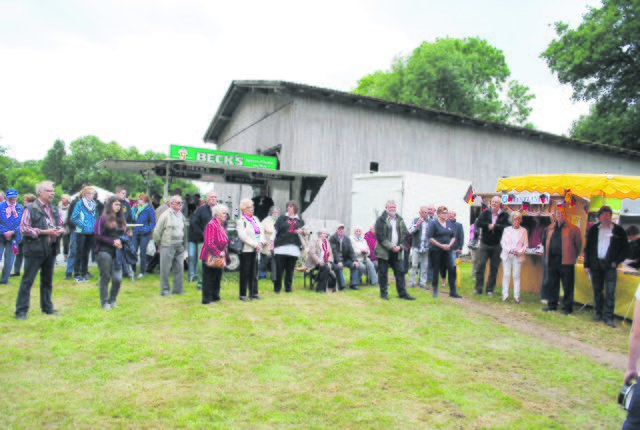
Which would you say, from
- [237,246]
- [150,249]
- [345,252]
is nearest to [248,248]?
[237,246]

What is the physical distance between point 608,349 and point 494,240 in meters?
3.94

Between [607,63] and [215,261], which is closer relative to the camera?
[215,261]

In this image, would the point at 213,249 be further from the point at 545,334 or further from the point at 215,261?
the point at 545,334

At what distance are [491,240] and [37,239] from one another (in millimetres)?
8476

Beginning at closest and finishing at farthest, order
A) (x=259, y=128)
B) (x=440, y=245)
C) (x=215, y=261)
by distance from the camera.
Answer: (x=215, y=261), (x=440, y=245), (x=259, y=128)

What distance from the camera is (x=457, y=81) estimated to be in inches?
1553

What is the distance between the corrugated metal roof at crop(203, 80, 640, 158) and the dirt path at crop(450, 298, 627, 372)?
911 centimetres

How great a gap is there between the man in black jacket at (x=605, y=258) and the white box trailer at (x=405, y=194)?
5439mm

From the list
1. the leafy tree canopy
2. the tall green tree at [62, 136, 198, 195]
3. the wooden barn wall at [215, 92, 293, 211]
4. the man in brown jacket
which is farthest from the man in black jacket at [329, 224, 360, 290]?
the tall green tree at [62, 136, 198, 195]

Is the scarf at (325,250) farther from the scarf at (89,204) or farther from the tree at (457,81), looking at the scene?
the tree at (457,81)

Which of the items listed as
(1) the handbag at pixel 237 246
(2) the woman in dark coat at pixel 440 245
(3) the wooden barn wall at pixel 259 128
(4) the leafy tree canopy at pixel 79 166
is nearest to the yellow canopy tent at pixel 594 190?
(2) the woman in dark coat at pixel 440 245

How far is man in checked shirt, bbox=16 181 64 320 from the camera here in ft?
21.2

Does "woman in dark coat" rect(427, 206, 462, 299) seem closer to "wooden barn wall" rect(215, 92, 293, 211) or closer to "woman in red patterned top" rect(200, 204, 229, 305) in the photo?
"woman in red patterned top" rect(200, 204, 229, 305)

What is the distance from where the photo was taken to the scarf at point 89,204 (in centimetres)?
959
